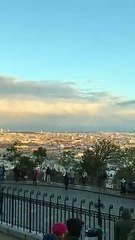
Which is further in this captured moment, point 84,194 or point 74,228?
point 84,194

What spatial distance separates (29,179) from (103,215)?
25.1 meters

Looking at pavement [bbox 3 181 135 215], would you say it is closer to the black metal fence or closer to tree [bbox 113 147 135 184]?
the black metal fence

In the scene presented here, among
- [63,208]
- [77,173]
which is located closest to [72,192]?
[77,173]

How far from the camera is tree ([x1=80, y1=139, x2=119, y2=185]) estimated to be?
38.0m

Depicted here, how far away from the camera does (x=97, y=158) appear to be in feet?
130

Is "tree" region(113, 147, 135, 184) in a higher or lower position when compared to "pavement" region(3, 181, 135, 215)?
higher

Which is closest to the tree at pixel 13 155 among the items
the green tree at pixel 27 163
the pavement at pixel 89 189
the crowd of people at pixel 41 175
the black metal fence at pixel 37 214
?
the green tree at pixel 27 163

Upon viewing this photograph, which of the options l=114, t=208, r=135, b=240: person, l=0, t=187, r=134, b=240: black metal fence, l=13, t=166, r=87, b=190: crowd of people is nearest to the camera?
l=114, t=208, r=135, b=240: person

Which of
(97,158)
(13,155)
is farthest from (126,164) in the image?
(13,155)

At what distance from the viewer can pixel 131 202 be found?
24.0 metres

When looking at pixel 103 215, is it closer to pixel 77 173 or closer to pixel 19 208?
pixel 19 208

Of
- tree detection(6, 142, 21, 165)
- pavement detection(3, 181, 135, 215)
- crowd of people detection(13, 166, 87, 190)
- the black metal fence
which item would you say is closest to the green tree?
tree detection(6, 142, 21, 165)

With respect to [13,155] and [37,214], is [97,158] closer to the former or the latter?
[13,155]

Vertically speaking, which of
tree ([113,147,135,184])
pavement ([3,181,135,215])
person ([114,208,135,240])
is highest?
tree ([113,147,135,184])
